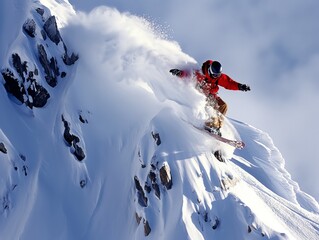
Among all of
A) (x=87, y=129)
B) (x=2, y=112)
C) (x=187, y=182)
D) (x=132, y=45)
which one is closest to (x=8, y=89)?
(x=2, y=112)

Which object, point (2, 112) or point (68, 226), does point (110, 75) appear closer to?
point (2, 112)

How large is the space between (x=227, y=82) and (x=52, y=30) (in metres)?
10.1

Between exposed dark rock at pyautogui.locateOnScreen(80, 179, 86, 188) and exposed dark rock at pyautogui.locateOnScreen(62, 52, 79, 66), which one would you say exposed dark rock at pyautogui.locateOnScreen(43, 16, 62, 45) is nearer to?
exposed dark rock at pyautogui.locateOnScreen(62, 52, 79, 66)

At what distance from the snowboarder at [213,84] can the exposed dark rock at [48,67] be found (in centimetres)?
755

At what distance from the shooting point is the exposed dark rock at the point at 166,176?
23938 millimetres

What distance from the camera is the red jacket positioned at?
20.0 meters

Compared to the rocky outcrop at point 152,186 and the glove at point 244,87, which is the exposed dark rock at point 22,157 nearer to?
the rocky outcrop at point 152,186

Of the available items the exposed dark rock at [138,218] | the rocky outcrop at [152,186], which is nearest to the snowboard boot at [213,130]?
the rocky outcrop at [152,186]

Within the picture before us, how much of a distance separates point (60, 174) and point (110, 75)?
223 inches

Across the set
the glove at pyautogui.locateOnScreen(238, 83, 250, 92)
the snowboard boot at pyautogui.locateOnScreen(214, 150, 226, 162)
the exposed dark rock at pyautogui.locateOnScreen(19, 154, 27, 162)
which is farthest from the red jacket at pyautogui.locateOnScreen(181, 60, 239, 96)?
the exposed dark rock at pyautogui.locateOnScreen(19, 154, 27, 162)

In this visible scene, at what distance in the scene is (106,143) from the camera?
2595 centimetres

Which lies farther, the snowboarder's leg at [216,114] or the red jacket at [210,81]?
the snowboarder's leg at [216,114]

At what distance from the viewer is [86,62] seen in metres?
27.2

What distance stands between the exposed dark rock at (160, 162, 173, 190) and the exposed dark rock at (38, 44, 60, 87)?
6516 mm
